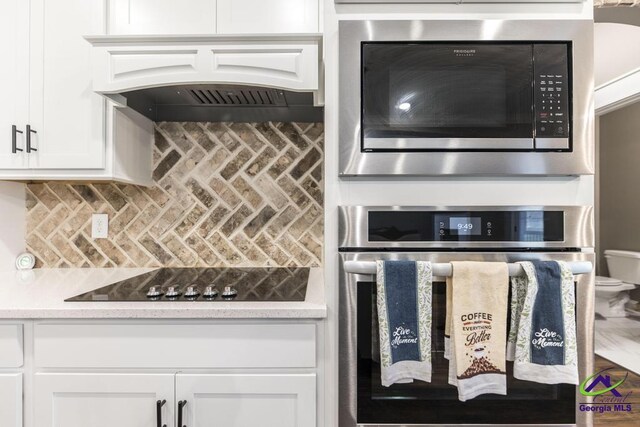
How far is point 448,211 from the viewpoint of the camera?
3.67 ft

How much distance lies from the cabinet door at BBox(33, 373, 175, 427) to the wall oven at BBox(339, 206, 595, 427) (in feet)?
1.80

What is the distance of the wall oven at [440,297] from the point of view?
3.62 feet

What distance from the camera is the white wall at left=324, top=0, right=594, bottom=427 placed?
1135 mm

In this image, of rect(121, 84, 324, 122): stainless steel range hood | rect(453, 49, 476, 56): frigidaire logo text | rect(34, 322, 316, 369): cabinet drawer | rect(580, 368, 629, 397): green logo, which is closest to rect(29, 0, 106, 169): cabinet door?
rect(121, 84, 324, 122): stainless steel range hood

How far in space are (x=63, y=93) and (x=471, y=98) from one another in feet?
4.74

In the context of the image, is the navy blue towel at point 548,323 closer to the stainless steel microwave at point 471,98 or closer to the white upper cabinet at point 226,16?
the stainless steel microwave at point 471,98

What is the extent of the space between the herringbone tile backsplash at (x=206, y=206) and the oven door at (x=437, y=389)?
0.70m

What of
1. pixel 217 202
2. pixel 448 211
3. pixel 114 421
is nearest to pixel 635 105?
pixel 448 211

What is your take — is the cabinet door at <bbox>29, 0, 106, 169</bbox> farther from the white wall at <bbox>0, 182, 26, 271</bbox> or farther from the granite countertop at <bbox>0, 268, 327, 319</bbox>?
the granite countertop at <bbox>0, 268, 327, 319</bbox>

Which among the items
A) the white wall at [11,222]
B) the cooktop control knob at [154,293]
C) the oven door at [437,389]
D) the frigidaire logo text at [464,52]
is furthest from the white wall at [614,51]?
the white wall at [11,222]

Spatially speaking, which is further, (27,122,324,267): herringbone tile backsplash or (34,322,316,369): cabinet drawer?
(27,122,324,267): herringbone tile backsplash

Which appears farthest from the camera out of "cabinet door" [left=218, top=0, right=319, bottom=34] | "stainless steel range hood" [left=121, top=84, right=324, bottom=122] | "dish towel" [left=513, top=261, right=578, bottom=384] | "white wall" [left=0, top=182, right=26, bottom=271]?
"white wall" [left=0, top=182, right=26, bottom=271]

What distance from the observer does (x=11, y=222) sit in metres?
1.69
